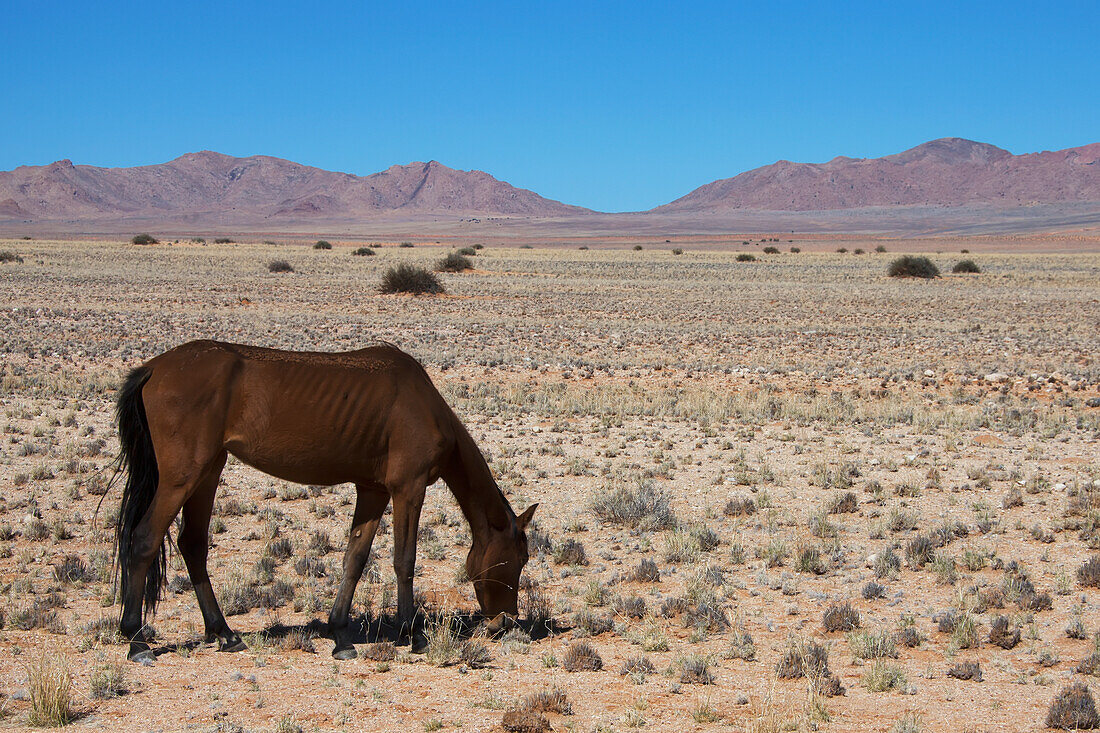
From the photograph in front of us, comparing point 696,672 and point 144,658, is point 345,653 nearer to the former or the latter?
point 144,658

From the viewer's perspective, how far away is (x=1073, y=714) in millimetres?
5312

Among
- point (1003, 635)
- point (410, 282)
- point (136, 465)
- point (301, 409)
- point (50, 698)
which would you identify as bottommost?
point (1003, 635)

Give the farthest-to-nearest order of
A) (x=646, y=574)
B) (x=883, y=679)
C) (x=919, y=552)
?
(x=919, y=552)
(x=646, y=574)
(x=883, y=679)

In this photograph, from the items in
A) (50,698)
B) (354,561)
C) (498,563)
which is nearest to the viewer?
(50,698)

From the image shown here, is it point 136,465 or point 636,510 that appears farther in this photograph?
point 636,510

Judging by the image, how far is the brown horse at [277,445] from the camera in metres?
6.03

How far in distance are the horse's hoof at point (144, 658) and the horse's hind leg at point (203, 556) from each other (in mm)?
421

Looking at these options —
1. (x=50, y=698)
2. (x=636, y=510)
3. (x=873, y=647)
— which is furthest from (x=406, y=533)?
(x=636, y=510)

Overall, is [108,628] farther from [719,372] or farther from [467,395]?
[719,372]

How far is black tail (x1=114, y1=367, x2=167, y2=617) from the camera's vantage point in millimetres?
6199

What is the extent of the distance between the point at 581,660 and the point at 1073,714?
280cm

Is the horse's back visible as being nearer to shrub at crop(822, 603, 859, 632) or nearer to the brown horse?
the brown horse

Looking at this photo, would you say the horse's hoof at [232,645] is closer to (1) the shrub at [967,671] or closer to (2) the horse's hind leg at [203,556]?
(2) the horse's hind leg at [203,556]

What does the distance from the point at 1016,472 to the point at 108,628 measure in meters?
9.81
